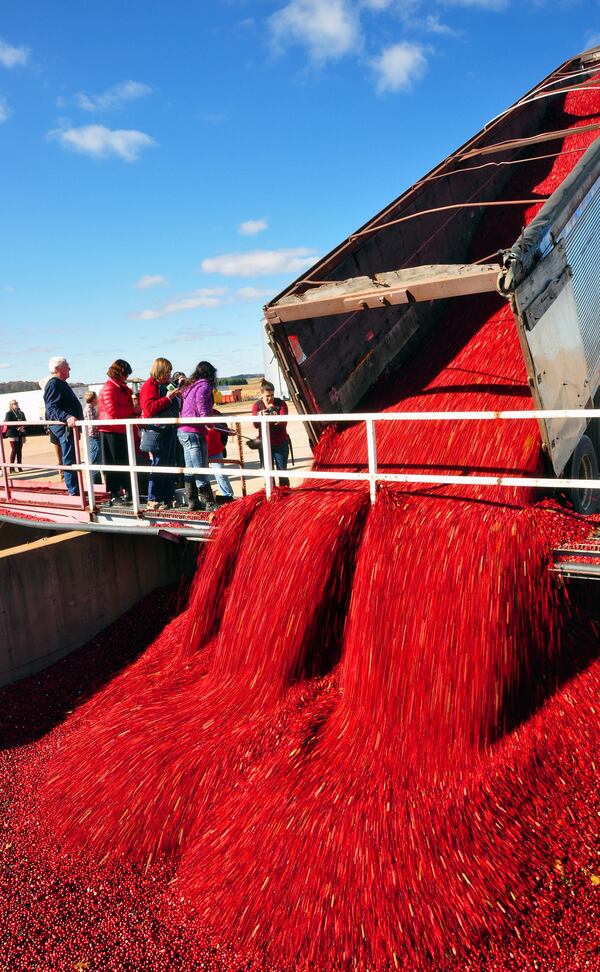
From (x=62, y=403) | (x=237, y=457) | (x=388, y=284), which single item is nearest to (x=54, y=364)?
(x=62, y=403)

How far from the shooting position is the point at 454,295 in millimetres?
4711

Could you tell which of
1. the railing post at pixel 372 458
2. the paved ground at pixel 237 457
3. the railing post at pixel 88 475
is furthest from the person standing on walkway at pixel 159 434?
the railing post at pixel 372 458

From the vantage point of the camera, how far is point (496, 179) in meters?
8.23

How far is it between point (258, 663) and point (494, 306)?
13.0ft

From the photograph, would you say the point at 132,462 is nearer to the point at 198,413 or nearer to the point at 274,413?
the point at 198,413

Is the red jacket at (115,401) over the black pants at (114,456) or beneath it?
over

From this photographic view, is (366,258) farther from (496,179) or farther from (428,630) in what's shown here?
(428,630)

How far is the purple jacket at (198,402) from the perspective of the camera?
643 cm

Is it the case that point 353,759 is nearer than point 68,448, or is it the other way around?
point 353,759

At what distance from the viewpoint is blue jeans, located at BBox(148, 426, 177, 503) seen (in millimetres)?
6863

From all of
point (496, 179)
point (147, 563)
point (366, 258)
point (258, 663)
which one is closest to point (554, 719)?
point (258, 663)

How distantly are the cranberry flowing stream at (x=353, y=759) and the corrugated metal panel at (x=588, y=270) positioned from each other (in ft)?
1.87

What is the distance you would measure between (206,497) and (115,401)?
1.43 metres

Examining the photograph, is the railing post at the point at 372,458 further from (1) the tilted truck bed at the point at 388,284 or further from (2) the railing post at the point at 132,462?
(2) the railing post at the point at 132,462
